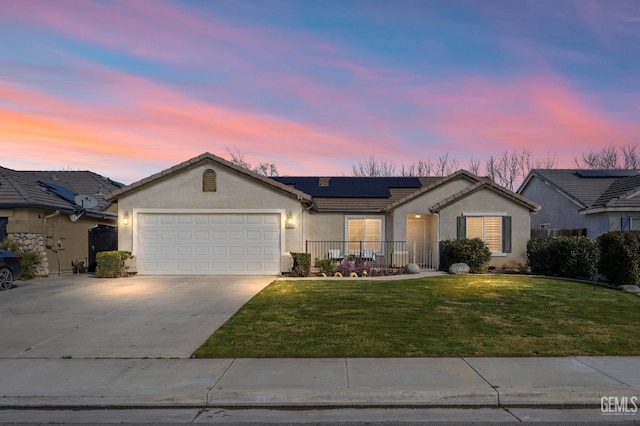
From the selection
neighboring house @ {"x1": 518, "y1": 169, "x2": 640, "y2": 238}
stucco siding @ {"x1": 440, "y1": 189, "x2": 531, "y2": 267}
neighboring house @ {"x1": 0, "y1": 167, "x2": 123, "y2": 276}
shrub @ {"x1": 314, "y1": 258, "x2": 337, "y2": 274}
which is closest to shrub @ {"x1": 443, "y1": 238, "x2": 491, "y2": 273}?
stucco siding @ {"x1": 440, "y1": 189, "x2": 531, "y2": 267}

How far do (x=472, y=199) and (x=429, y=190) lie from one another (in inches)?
92.7

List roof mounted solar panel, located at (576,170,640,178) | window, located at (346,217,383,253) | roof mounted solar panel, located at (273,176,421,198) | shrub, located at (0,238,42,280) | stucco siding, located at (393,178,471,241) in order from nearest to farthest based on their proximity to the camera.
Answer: shrub, located at (0,238,42,280) < stucco siding, located at (393,178,471,241) < window, located at (346,217,383,253) < roof mounted solar panel, located at (273,176,421,198) < roof mounted solar panel, located at (576,170,640,178)

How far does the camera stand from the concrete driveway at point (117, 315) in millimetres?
7784

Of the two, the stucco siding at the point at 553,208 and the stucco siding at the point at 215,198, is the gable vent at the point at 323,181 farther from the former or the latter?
the stucco siding at the point at 553,208

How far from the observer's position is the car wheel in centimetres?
1489

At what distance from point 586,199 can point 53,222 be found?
83.9 feet

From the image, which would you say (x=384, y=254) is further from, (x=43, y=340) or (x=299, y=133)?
(x=43, y=340)

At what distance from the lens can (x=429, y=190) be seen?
22484 millimetres

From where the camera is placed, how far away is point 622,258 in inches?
595

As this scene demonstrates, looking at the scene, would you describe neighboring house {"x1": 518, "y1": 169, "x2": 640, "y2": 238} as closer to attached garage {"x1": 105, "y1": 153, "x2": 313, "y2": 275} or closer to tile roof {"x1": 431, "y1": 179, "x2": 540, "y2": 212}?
tile roof {"x1": 431, "y1": 179, "x2": 540, "y2": 212}

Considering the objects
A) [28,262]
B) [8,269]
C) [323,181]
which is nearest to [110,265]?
[28,262]

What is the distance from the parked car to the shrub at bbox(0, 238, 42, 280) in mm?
1952

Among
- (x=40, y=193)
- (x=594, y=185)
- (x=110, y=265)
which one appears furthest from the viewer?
(x=594, y=185)

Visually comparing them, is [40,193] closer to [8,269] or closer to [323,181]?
[8,269]
